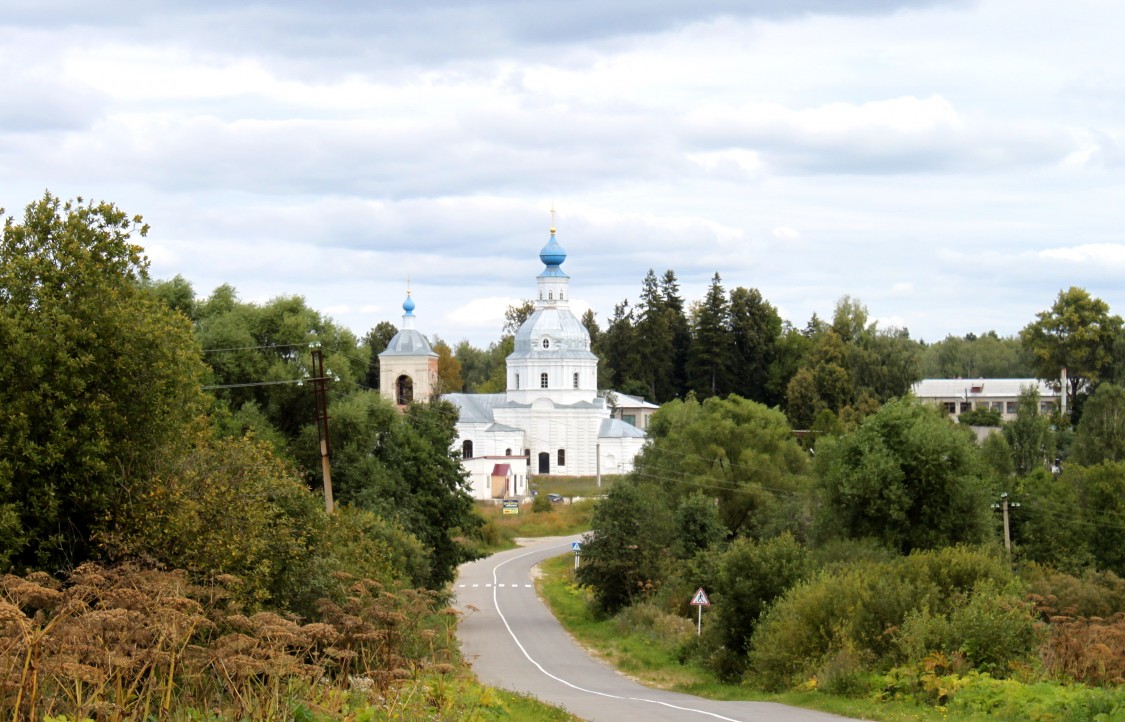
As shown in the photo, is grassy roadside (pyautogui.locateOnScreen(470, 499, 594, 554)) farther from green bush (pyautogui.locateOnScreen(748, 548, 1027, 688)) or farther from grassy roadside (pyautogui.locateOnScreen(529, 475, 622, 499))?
green bush (pyautogui.locateOnScreen(748, 548, 1027, 688))

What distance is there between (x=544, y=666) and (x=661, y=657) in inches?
113

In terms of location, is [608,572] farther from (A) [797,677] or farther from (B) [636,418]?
(B) [636,418]

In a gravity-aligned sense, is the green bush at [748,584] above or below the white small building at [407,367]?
below

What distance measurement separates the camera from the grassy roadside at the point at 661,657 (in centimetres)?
2009

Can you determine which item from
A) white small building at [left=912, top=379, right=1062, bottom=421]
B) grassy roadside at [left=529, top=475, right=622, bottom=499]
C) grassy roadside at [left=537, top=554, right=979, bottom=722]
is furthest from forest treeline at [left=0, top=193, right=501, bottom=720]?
white small building at [left=912, top=379, right=1062, bottom=421]

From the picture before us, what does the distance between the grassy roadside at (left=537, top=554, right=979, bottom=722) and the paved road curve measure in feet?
1.65

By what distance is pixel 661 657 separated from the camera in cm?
3284

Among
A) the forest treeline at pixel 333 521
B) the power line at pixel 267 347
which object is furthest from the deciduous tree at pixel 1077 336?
the power line at pixel 267 347

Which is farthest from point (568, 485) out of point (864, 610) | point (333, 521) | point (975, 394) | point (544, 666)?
point (333, 521)

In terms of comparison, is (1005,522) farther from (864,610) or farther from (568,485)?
(568,485)

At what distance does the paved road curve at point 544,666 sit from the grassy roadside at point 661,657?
1.65 feet

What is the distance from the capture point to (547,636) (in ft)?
128

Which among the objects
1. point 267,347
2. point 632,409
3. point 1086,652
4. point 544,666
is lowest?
point 544,666

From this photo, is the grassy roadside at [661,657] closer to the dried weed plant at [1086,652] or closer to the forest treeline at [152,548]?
the dried weed plant at [1086,652]
